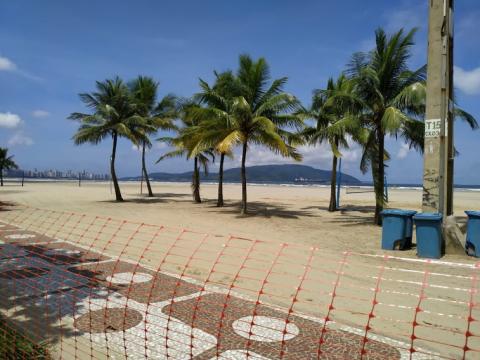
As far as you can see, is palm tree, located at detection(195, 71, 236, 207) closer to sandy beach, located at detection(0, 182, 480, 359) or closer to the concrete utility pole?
sandy beach, located at detection(0, 182, 480, 359)

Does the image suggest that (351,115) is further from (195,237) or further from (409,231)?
(195,237)

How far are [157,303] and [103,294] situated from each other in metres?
0.89

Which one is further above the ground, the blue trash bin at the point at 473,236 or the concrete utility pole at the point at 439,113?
the concrete utility pole at the point at 439,113

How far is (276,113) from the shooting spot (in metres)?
16.8

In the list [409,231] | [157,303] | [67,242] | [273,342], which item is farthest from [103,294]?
[409,231]

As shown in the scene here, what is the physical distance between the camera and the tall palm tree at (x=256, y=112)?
52.4 feet

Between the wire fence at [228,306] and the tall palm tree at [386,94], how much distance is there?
17.9 feet

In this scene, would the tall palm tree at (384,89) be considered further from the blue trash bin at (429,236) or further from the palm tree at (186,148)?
the palm tree at (186,148)

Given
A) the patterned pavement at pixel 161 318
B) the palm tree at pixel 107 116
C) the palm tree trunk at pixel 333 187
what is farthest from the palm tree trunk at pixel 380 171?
the palm tree at pixel 107 116

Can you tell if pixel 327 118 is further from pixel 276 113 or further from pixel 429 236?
pixel 429 236

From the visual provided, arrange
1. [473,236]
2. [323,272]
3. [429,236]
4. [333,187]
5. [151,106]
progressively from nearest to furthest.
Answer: [323,272] → [429,236] → [473,236] → [333,187] → [151,106]

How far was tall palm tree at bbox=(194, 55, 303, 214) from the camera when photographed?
15969 mm

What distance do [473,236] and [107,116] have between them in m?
20.3

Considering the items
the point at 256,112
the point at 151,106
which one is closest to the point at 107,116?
the point at 151,106
